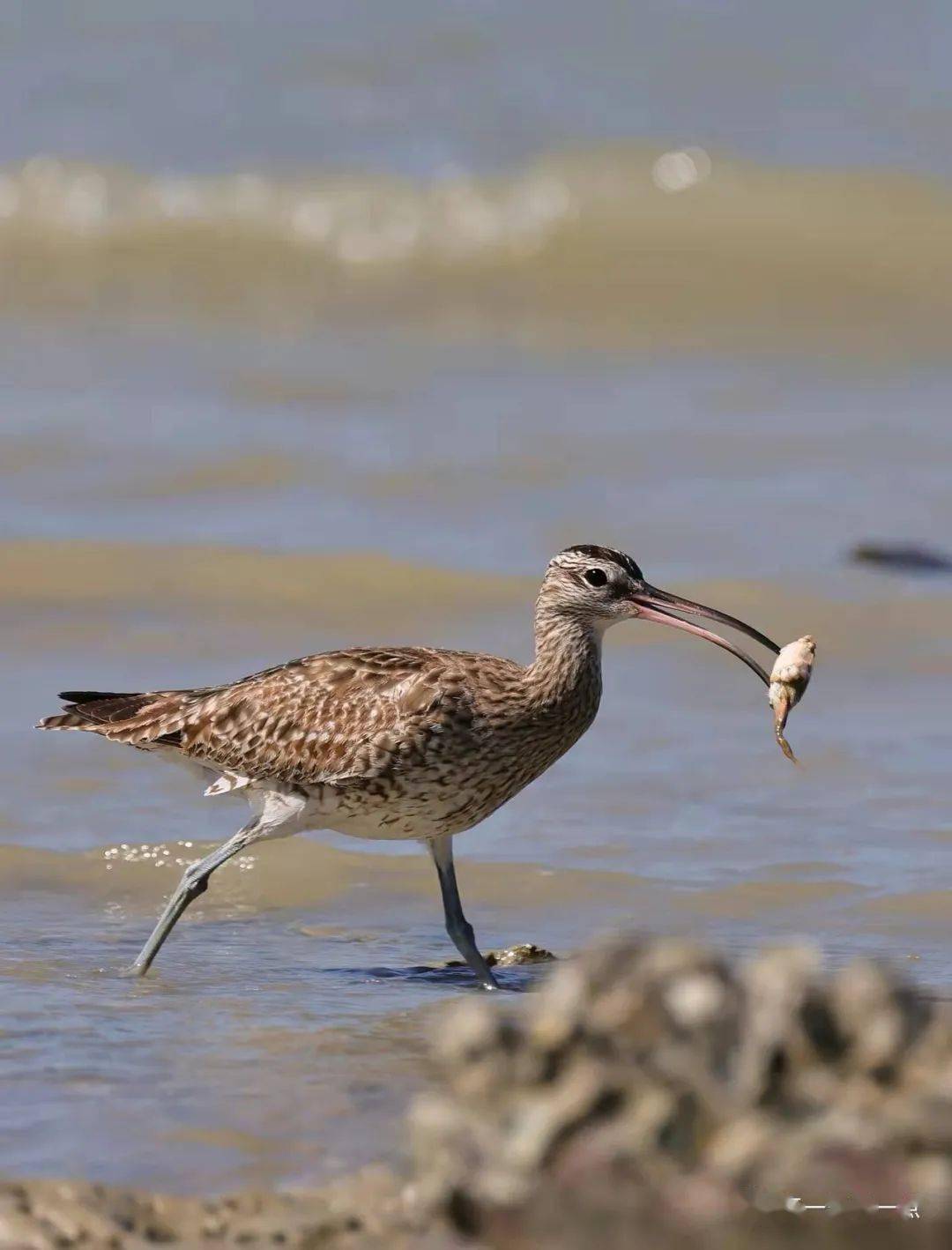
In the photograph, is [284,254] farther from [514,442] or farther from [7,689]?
[7,689]

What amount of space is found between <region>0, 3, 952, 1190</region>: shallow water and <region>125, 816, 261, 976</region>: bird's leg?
0.32 feet

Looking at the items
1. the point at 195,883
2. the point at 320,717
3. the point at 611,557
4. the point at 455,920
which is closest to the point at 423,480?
the point at 611,557

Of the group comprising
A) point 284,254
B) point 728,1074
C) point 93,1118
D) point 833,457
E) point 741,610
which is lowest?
point 93,1118

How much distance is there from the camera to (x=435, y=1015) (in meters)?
6.82

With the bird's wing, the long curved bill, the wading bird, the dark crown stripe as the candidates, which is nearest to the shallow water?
the wading bird

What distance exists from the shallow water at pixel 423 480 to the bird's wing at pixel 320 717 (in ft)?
1.79

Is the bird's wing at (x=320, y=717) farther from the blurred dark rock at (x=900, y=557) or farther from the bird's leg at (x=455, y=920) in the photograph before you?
the blurred dark rock at (x=900, y=557)

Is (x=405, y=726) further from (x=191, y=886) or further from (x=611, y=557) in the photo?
(x=611, y=557)

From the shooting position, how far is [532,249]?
65.1 ft

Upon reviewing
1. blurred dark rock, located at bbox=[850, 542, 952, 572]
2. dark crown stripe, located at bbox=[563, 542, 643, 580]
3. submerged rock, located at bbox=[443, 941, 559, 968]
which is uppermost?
blurred dark rock, located at bbox=[850, 542, 952, 572]

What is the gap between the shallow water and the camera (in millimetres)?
7398

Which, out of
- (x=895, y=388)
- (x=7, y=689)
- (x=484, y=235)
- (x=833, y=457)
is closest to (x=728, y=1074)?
(x=7, y=689)

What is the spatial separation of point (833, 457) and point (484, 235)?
20.1 feet

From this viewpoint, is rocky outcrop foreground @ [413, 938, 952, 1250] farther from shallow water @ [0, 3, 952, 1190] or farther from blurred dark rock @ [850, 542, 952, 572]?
blurred dark rock @ [850, 542, 952, 572]
